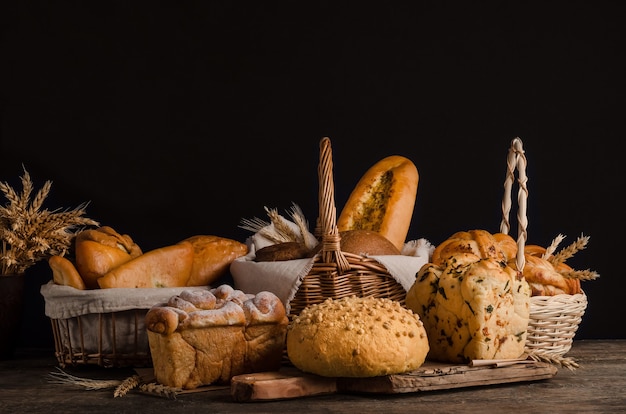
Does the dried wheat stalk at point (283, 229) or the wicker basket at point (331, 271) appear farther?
the dried wheat stalk at point (283, 229)

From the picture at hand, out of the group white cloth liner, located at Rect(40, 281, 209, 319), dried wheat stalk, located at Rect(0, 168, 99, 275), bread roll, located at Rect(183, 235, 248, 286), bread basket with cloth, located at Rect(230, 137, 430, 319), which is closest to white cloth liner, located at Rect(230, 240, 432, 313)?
bread basket with cloth, located at Rect(230, 137, 430, 319)

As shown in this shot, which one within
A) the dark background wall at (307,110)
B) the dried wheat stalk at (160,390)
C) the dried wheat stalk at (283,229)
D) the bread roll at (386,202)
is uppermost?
the dark background wall at (307,110)

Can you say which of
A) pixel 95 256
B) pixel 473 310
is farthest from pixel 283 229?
pixel 473 310

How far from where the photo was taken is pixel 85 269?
99.3 inches

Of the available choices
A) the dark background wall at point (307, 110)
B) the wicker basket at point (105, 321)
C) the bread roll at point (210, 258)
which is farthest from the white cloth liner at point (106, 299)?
the dark background wall at point (307, 110)

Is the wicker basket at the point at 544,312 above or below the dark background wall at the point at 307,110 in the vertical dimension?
below

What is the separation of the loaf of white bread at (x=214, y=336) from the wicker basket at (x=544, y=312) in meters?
0.76

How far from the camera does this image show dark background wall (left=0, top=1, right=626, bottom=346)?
3.18 meters

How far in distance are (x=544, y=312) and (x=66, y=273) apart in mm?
1462

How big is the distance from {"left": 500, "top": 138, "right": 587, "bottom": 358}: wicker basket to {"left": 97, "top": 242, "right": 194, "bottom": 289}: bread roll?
3.39 ft

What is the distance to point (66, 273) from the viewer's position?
98.9 inches

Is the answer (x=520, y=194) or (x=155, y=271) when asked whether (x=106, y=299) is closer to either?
(x=155, y=271)

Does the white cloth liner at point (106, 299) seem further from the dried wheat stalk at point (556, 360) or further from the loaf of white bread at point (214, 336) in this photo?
the dried wheat stalk at point (556, 360)

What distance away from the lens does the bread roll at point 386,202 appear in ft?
9.41
